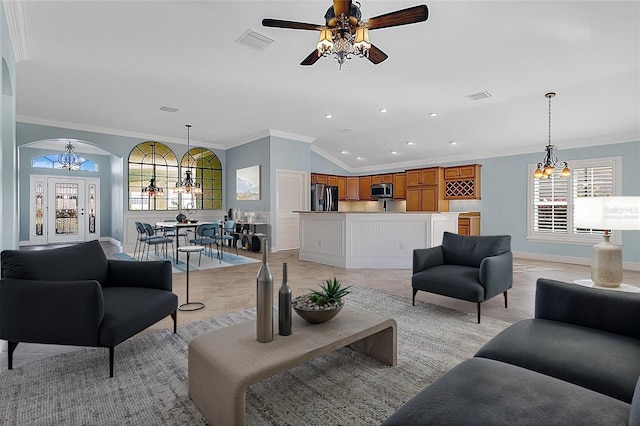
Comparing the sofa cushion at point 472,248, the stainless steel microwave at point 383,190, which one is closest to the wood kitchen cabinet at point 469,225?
the stainless steel microwave at point 383,190

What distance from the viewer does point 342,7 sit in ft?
7.68

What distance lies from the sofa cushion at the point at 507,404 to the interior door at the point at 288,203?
7009 mm

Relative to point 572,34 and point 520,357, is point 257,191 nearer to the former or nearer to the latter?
point 572,34

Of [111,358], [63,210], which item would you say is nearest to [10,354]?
[111,358]

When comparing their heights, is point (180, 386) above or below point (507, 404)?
below

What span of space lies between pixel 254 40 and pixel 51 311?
3.19 metres

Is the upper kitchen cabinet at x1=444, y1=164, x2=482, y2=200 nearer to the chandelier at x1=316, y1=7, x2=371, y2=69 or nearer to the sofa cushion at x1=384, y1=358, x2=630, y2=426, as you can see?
the chandelier at x1=316, y1=7, x2=371, y2=69

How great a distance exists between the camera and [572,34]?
3504mm

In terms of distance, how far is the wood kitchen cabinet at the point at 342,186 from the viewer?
10.5 meters

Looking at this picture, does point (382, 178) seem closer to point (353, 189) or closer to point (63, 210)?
point (353, 189)

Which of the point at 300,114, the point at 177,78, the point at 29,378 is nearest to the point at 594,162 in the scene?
the point at 300,114

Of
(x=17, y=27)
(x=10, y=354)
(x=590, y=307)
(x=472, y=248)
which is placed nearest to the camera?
(x=590, y=307)

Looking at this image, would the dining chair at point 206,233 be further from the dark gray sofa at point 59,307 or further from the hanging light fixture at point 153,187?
the dark gray sofa at point 59,307

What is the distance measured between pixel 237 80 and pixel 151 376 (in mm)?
4092
